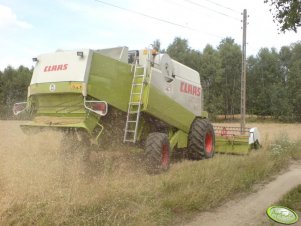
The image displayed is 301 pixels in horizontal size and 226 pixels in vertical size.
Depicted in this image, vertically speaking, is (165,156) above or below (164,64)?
below

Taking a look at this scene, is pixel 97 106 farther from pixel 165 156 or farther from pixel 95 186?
pixel 165 156

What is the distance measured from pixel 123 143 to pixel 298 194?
Answer: 3.66 meters

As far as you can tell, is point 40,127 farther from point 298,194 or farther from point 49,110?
point 298,194

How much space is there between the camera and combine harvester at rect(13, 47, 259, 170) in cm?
765

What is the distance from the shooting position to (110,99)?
8047 millimetres

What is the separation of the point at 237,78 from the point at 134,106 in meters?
50.3

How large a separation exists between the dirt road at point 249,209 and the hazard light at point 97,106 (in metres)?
2.72

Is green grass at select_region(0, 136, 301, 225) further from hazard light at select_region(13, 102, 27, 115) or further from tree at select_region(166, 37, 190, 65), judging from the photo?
tree at select_region(166, 37, 190, 65)

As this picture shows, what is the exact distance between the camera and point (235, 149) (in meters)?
12.8

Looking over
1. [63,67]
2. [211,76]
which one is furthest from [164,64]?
[211,76]

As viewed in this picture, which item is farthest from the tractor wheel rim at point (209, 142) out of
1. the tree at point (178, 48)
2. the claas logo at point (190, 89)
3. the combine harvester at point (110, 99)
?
the tree at point (178, 48)

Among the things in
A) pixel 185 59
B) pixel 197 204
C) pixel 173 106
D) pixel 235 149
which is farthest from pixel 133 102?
pixel 185 59

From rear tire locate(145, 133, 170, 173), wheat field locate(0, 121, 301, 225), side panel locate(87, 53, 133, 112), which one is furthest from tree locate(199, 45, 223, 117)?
wheat field locate(0, 121, 301, 225)

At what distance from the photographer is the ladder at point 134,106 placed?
27.4ft
